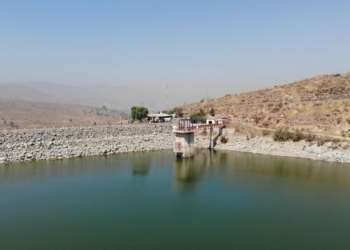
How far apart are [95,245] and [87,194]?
1114 cm

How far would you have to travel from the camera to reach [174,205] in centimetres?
2839

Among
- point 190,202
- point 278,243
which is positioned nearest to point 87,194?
point 190,202

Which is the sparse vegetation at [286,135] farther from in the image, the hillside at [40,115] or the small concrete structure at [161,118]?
the hillside at [40,115]

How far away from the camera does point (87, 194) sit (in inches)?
1224

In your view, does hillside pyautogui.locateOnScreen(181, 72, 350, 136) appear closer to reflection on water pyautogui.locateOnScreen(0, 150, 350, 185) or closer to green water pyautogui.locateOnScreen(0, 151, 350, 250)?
reflection on water pyautogui.locateOnScreen(0, 150, 350, 185)

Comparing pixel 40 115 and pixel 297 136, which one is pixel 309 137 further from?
pixel 40 115

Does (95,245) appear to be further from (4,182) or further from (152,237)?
(4,182)

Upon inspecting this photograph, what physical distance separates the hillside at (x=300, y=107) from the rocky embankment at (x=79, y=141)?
18540 mm

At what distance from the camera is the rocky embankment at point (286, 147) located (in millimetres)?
44406

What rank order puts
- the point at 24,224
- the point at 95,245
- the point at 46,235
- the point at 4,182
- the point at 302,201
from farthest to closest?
the point at 4,182 → the point at 302,201 → the point at 24,224 → the point at 46,235 → the point at 95,245

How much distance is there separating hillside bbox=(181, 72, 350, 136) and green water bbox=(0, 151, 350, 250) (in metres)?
13.2

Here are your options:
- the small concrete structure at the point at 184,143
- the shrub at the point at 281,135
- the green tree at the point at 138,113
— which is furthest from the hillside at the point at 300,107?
the green tree at the point at 138,113

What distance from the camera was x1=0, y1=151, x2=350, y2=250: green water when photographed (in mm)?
21453

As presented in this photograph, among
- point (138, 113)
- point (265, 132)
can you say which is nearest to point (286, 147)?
point (265, 132)
